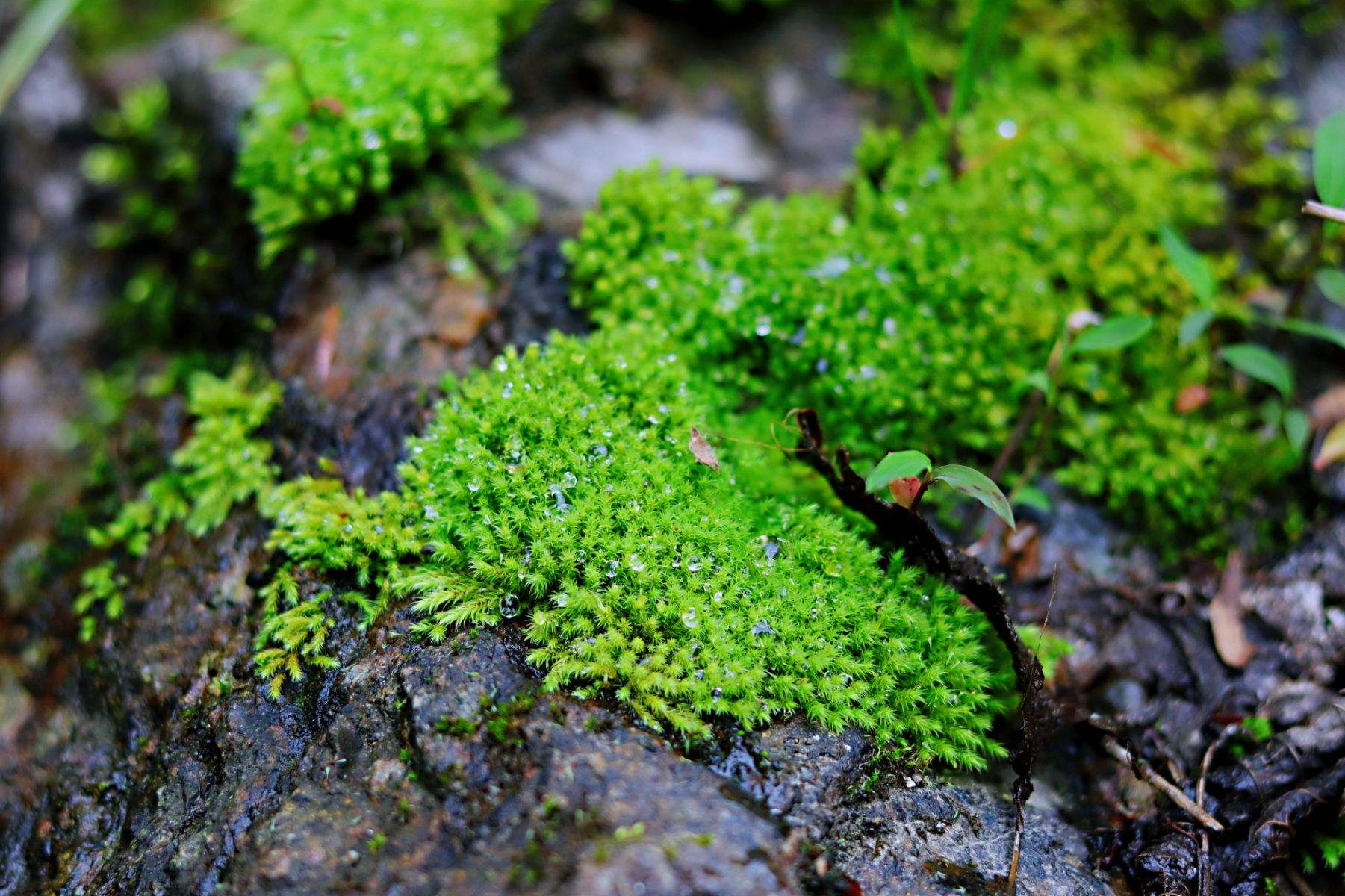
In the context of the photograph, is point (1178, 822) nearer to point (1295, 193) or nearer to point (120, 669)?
point (1295, 193)

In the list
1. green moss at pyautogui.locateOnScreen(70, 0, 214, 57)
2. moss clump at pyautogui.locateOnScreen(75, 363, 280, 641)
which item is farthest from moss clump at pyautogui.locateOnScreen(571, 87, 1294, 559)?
Result: green moss at pyautogui.locateOnScreen(70, 0, 214, 57)

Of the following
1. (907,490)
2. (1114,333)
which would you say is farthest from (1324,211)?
(907,490)

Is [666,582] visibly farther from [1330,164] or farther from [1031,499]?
[1330,164]

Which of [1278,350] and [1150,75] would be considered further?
[1150,75]

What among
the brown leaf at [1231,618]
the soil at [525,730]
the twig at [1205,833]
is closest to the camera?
the soil at [525,730]

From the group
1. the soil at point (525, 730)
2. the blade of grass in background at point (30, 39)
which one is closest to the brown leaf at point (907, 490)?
the soil at point (525, 730)

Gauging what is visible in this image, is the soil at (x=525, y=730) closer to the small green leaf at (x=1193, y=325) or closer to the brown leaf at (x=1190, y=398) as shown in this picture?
the brown leaf at (x=1190, y=398)

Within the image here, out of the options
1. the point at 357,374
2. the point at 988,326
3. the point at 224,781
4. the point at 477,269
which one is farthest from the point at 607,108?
the point at 224,781
